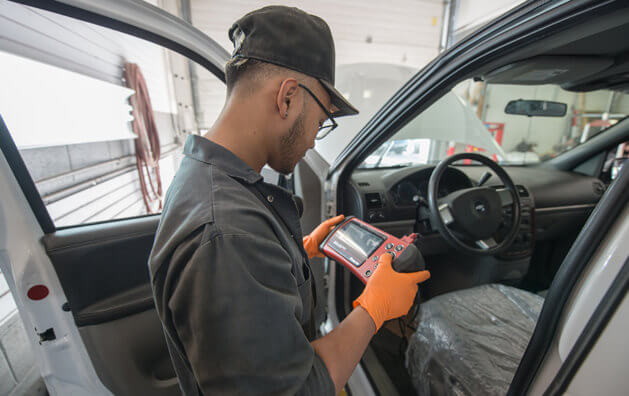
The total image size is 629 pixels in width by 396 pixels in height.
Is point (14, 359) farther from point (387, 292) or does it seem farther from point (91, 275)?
point (387, 292)

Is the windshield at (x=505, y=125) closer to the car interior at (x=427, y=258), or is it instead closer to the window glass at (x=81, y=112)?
the car interior at (x=427, y=258)

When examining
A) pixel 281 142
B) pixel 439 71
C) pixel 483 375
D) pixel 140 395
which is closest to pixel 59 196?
pixel 140 395

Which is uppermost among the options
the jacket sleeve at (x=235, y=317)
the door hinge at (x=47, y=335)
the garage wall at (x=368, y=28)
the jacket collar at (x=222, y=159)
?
the garage wall at (x=368, y=28)

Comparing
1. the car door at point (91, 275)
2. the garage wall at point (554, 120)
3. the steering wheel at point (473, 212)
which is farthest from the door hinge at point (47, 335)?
the garage wall at point (554, 120)

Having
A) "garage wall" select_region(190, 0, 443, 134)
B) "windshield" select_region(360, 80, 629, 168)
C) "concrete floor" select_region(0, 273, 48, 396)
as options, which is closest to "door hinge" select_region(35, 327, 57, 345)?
"concrete floor" select_region(0, 273, 48, 396)

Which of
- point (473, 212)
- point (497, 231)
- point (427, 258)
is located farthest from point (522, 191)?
point (427, 258)

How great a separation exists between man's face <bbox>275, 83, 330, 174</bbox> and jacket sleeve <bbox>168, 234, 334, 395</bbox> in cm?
31

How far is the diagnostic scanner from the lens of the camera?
967 millimetres

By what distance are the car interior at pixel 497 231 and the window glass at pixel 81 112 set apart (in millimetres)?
2052

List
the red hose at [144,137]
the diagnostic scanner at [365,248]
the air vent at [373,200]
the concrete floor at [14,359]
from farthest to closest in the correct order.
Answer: the red hose at [144,137] → the air vent at [373,200] → the concrete floor at [14,359] → the diagnostic scanner at [365,248]

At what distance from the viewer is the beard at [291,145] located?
725mm

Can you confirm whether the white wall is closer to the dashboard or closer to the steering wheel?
the dashboard

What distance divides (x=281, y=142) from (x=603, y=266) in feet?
2.37

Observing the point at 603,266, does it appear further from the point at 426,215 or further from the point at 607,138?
the point at 607,138
